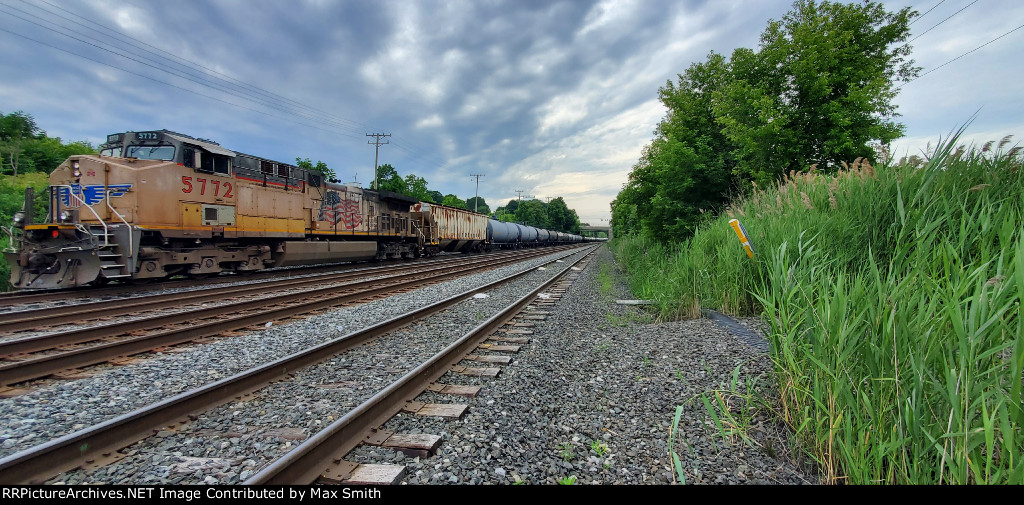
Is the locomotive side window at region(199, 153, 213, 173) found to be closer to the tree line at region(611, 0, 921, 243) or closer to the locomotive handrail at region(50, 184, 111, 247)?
the locomotive handrail at region(50, 184, 111, 247)

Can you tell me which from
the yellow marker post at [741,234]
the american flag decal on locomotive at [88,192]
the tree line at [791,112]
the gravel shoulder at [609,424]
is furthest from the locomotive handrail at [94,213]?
the tree line at [791,112]

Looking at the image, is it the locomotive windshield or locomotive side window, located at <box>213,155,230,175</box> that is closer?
the locomotive windshield

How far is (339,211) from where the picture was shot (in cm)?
1611

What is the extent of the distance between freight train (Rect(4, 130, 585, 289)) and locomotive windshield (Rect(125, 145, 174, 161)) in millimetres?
24

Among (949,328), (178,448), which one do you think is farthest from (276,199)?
(949,328)

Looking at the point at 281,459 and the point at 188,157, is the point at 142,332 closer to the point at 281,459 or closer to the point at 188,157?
the point at 281,459

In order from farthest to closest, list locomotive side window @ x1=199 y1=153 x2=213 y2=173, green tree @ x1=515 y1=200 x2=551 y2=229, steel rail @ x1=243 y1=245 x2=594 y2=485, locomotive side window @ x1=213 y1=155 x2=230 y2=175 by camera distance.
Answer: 1. green tree @ x1=515 y1=200 x2=551 y2=229
2. locomotive side window @ x1=213 y1=155 x2=230 y2=175
3. locomotive side window @ x1=199 y1=153 x2=213 y2=173
4. steel rail @ x1=243 y1=245 x2=594 y2=485

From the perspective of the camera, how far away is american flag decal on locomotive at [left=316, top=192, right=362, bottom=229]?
15250 millimetres

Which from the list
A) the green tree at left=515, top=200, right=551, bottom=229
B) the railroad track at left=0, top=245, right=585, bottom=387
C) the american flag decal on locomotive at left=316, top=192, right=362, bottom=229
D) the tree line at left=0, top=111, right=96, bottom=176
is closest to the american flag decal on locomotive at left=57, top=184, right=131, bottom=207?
the railroad track at left=0, top=245, right=585, bottom=387

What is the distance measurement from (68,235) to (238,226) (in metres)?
3.24

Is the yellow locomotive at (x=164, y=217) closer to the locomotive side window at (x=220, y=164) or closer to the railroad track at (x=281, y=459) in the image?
the locomotive side window at (x=220, y=164)

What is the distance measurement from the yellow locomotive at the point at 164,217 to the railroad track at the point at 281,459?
24.8 feet

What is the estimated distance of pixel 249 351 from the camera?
504 cm

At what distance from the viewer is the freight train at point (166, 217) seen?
8625 mm
